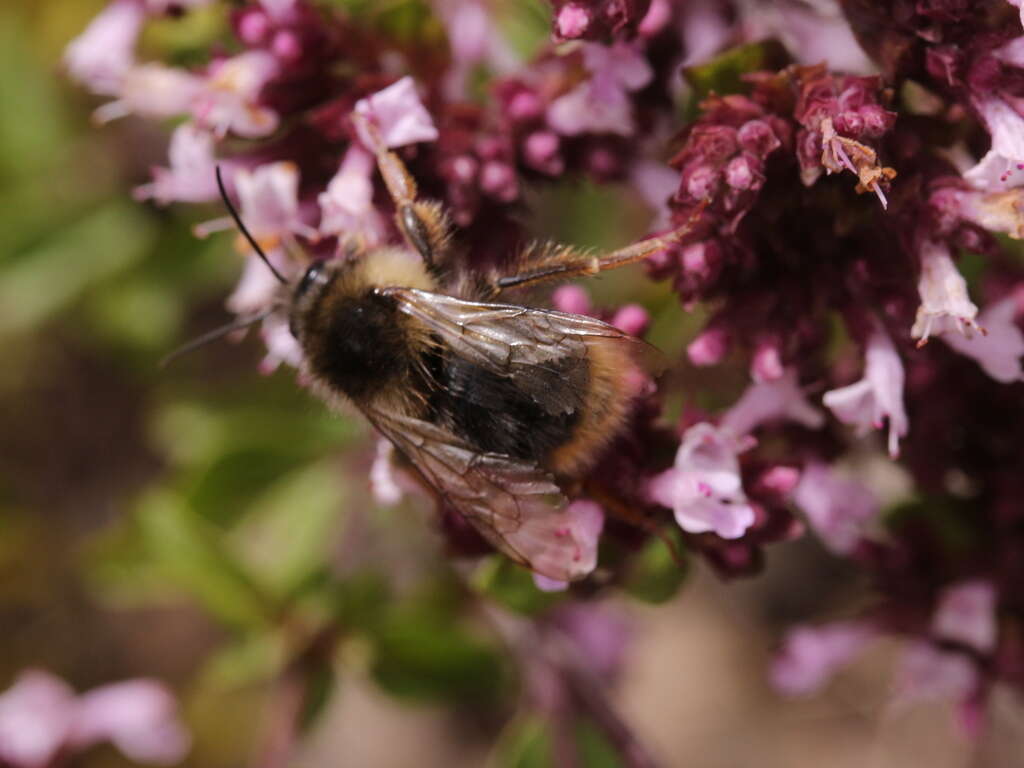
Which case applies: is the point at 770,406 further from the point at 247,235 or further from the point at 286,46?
the point at 286,46

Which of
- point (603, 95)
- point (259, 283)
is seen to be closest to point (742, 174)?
point (603, 95)

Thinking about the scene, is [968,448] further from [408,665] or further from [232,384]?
[232,384]

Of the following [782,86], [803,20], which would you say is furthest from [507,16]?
[782,86]

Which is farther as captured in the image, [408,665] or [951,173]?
[408,665]

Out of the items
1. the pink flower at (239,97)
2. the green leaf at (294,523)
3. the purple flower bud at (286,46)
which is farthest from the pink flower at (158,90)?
the green leaf at (294,523)

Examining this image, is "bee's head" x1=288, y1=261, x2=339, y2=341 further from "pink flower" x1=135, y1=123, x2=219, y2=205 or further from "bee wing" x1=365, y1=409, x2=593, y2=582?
"pink flower" x1=135, y1=123, x2=219, y2=205

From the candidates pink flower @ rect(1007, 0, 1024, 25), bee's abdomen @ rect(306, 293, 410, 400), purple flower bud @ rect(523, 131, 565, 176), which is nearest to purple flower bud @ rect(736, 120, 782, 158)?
pink flower @ rect(1007, 0, 1024, 25)

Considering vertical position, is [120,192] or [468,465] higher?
[468,465]
